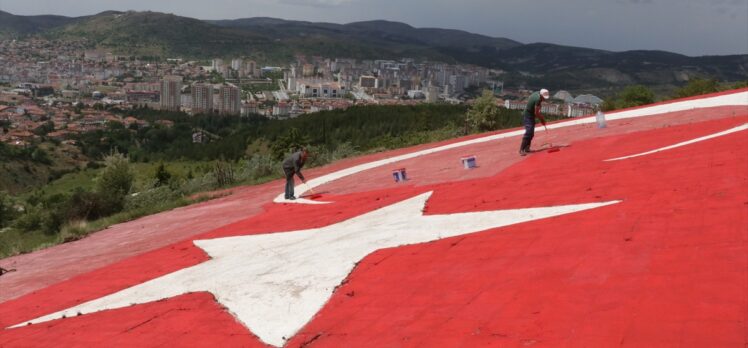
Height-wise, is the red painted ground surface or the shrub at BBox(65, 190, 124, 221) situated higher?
the red painted ground surface

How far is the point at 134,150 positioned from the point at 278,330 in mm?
105868

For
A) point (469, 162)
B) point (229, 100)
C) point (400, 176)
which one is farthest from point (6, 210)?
point (229, 100)

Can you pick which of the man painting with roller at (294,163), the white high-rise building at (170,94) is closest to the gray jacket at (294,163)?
the man painting with roller at (294,163)

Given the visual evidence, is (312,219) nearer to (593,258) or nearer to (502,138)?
(593,258)

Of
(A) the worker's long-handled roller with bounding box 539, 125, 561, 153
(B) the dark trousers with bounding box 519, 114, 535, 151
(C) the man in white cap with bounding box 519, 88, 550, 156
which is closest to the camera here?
(C) the man in white cap with bounding box 519, 88, 550, 156

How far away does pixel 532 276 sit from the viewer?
199 inches

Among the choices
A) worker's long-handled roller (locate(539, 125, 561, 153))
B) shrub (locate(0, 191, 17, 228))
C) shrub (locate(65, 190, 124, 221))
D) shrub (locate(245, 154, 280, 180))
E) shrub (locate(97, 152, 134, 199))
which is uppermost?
worker's long-handled roller (locate(539, 125, 561, 153))

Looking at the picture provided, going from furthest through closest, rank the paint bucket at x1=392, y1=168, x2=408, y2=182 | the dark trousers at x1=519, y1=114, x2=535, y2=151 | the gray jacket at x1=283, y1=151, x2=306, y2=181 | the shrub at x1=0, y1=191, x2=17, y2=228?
the shrub at x1=0, y1=191, x2=17, y2=228, the paint bucket at x1=392, y1=168, x2=408, y2=182, the gray jacket at x1=283, y1=151, x2=306, y2=181, the dark trousers at x1=519, y1=114, x2=535, y2=151

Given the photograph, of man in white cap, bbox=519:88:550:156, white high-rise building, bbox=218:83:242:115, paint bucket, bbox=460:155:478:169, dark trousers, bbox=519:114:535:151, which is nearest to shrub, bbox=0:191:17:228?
paint bucket, bbox=460:155:478:169

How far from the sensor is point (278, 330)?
532 centimetres

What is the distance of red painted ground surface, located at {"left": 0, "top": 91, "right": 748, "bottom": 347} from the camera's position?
3994 mm

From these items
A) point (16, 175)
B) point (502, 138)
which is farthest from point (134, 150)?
point (502, 138)

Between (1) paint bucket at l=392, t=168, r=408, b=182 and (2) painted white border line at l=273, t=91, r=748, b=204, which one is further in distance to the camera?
(2) painted white border line at l=273, t=91, r=748, b=204

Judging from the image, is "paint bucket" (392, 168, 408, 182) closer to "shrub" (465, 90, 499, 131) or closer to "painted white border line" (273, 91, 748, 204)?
"painted white border line" (273, 91, 748, 204)
